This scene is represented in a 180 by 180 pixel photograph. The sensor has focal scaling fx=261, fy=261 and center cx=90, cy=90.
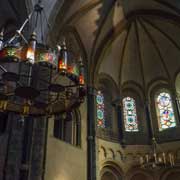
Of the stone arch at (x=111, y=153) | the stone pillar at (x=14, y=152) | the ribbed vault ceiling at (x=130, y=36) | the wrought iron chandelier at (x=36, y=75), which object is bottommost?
the stone pillar at (x=14, y=152)

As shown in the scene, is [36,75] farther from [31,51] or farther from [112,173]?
[112,173]

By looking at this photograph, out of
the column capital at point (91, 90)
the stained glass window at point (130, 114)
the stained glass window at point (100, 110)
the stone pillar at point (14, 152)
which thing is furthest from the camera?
the stained glass window at point (130, 114)

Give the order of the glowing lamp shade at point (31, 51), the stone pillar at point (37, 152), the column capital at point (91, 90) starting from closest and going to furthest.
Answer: the glowing lamp shade at point (31, 51)
the stone pillar at point (37, 152)
the column capital at point (91, 90)

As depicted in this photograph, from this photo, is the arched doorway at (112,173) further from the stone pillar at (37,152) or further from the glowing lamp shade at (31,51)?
the glowing lamp shade at (31,51)

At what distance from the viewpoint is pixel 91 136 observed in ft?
39.4

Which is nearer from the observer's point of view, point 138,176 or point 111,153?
point 111,153

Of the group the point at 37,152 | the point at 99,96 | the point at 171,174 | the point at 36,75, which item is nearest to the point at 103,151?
the point at 99,96

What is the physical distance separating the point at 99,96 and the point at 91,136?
3.49 meters

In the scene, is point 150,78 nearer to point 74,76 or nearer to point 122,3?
point 122,3

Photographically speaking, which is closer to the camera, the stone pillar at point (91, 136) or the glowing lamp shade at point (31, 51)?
the glowing lamp shade at point (31, 51)

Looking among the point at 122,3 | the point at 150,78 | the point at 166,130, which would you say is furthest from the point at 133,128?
the point at 122,3

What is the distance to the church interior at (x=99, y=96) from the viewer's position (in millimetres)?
7523

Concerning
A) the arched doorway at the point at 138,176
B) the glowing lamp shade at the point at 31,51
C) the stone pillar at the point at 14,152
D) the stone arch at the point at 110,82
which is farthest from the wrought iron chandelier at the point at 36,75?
the arched doorway at the point at 138,176

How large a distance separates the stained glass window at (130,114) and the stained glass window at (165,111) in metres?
1.38
